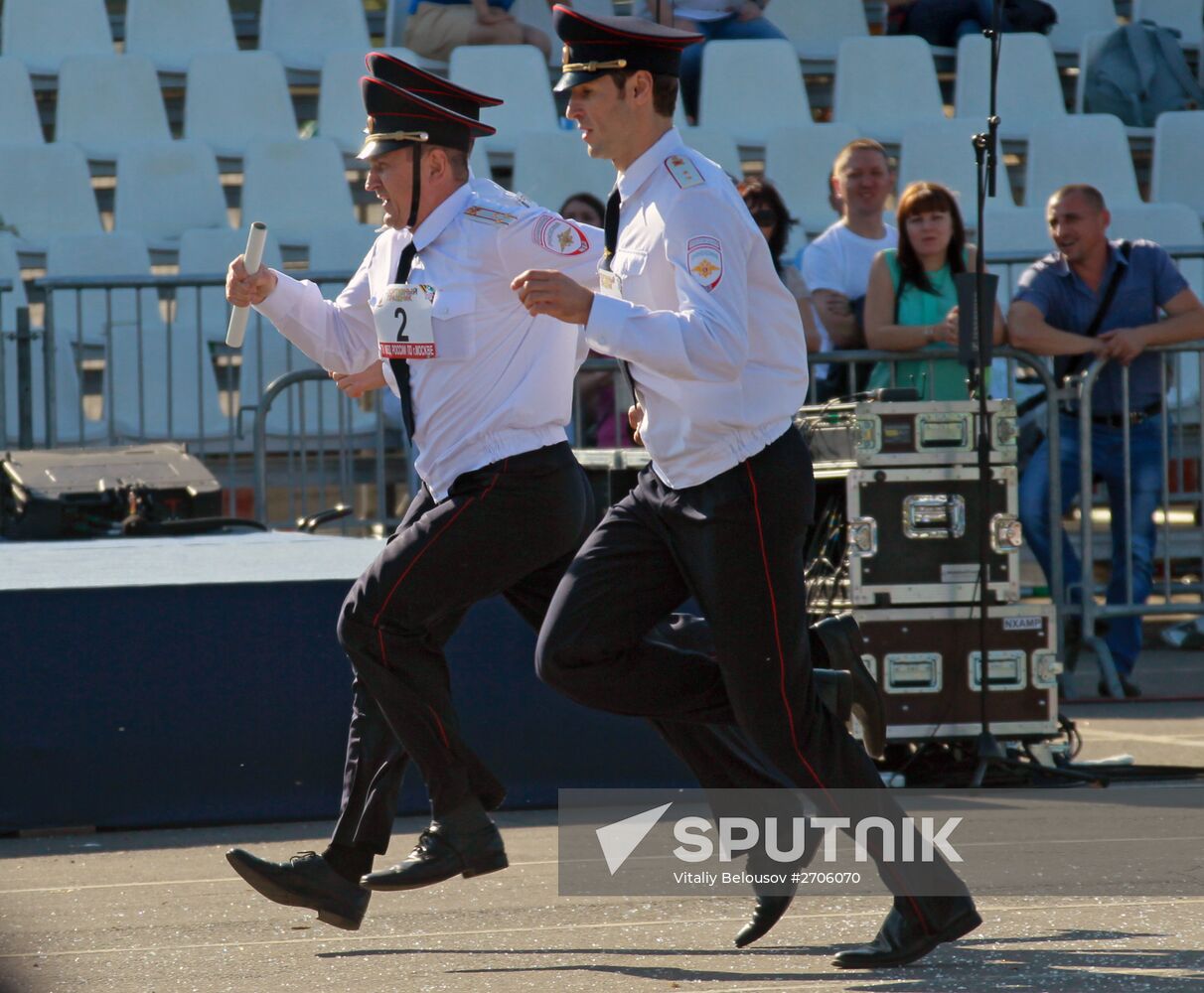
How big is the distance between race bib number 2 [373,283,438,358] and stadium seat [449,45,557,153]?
25.5 ft

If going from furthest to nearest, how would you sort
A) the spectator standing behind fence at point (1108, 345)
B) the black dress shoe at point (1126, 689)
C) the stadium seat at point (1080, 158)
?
the stadium seat at point (1080, 158), the spectator standing behind fence at point (1108, 345), the black dress shoe at point (1126, 689)

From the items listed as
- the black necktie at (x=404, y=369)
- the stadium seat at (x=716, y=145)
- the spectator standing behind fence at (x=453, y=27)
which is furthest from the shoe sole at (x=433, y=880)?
the spectator standing behind fence at (x=453, y=27)

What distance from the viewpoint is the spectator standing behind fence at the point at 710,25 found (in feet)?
39.0

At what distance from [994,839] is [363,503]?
4.77m

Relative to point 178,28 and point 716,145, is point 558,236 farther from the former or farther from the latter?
point 178,28

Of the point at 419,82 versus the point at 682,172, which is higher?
the point at 419,82

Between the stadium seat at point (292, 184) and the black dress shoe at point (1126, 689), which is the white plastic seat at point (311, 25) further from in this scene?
the black dress shoe at point (1126, 689)

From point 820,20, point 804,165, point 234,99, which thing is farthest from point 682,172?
point 820,20

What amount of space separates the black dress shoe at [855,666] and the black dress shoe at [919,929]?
49cm

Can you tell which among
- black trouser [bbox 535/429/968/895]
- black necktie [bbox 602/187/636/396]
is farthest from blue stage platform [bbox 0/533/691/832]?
black necktie [bbox 602/187/636/396]

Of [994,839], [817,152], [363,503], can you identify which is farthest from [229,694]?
[817,152]

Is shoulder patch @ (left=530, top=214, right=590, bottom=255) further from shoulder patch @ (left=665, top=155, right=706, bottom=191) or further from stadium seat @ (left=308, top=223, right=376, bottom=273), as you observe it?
stadium seat @ (left=308, top=223, right=376, bottom=273)

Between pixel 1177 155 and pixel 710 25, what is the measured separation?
A: 2.97 metres

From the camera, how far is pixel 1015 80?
Result: 12.4 metres
